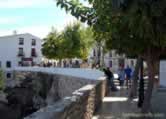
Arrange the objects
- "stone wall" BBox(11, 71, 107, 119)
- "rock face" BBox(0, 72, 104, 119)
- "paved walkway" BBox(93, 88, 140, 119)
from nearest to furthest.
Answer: "stone wall" BBox(11, 71, 107, 119) < "paved walkway" BBox(93, 88, 140, 119) < "rock face" BBox(0, 72, 104, 119)

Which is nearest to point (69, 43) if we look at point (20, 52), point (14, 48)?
point (20, 52)

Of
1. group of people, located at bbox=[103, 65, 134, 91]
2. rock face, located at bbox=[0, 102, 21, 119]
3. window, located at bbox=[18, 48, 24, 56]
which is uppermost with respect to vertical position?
window, located at bbox=[18, 48, 24, 56]

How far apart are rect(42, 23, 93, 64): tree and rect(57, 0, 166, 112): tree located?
5204 centimetres

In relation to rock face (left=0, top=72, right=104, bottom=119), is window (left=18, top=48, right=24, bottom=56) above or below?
above

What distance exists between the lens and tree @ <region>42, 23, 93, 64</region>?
68625mm

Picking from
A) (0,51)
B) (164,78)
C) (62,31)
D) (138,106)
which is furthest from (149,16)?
(0,51)

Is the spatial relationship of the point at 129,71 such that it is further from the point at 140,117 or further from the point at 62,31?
the point at 62,31

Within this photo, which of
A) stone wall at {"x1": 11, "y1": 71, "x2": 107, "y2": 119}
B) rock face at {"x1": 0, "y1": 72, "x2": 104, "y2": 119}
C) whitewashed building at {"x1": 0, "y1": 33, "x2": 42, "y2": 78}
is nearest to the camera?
stone wall at {"x1": 11, "y1": 71, "x2": 107, "y2": 119}

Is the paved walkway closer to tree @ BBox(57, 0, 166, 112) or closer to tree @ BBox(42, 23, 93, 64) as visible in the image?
tree @ BBox(57, 0, 166, 112)

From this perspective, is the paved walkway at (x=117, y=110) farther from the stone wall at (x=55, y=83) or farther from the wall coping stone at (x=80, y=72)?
the stone wall at (x=55, y=83)

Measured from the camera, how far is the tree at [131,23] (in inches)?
397

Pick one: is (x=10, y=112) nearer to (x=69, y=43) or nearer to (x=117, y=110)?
(x=69, y=43)

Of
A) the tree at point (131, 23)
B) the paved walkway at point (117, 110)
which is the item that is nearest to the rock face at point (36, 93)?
the paved walkway at point (117, 110)

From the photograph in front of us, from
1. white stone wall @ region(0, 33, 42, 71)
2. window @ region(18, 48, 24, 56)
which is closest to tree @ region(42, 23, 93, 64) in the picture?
white stone wall @ region(0, 33, 42, 71)
